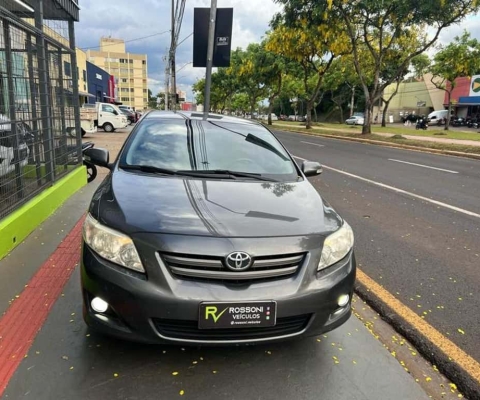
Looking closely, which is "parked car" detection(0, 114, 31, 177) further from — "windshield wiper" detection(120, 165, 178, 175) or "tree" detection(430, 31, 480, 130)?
"tree" detection(430, 31, 480, 130)

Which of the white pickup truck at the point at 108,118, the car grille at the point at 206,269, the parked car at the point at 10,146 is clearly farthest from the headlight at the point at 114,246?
the white pickup truck at the point at 108,118

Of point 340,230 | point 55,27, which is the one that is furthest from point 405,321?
point 55,27

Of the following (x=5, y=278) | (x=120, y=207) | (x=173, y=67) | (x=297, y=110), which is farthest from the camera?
(x=297, y=110)

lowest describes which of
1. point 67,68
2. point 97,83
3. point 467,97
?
point 67,68

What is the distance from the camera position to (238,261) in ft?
7.58

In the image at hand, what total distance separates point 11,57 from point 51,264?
8.44 ft

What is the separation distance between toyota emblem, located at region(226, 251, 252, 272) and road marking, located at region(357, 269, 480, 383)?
1.60m

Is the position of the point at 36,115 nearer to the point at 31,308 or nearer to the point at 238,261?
the point at 31,308

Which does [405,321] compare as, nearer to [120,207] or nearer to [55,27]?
[120,207]

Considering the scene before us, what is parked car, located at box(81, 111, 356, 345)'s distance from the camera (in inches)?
90.5

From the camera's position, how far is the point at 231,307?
227 centimetres

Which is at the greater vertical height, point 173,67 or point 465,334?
point 173,67

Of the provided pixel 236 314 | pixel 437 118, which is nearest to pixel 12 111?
pixel 236 314

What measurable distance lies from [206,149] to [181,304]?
1876mm
